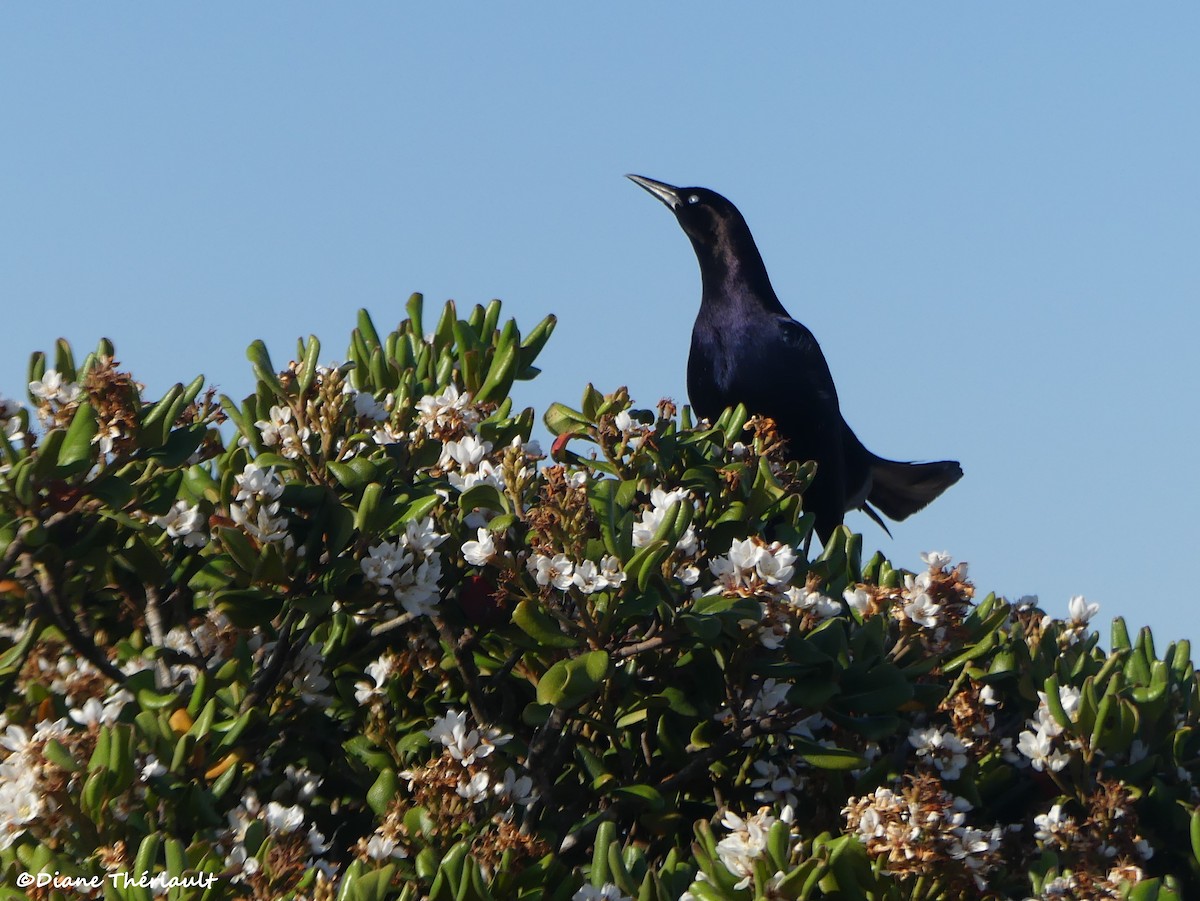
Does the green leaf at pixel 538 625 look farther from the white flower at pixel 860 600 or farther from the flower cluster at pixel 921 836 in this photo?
the white flower at pixel 860 600

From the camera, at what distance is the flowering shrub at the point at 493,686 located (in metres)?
2.38

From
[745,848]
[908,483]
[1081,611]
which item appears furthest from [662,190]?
[745,848]

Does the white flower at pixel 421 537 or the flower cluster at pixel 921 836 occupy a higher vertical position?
the white flower at pixel 421 537

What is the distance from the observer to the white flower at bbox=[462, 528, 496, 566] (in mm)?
2432

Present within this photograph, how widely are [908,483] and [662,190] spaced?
1.86 m

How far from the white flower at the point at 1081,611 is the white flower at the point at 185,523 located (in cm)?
208

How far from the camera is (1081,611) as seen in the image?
342 cm

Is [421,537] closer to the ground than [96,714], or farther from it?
farther from it

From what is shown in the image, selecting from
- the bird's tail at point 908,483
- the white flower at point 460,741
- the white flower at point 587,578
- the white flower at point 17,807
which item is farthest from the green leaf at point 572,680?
the bird's tail at point 908,483

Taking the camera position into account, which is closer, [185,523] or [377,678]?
[185,523]

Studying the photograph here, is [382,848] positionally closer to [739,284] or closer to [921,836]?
[921,836]

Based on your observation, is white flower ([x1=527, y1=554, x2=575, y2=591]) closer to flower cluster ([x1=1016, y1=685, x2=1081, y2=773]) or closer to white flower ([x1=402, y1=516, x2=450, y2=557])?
white flower ([x1=402, y1=516, x2=450, y2=557])

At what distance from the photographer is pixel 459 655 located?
266 centimetres

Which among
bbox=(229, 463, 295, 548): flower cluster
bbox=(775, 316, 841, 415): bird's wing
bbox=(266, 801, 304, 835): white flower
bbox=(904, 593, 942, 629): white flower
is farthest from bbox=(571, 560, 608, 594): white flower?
bbox=(775, 316, 841, 415): bird's wing
